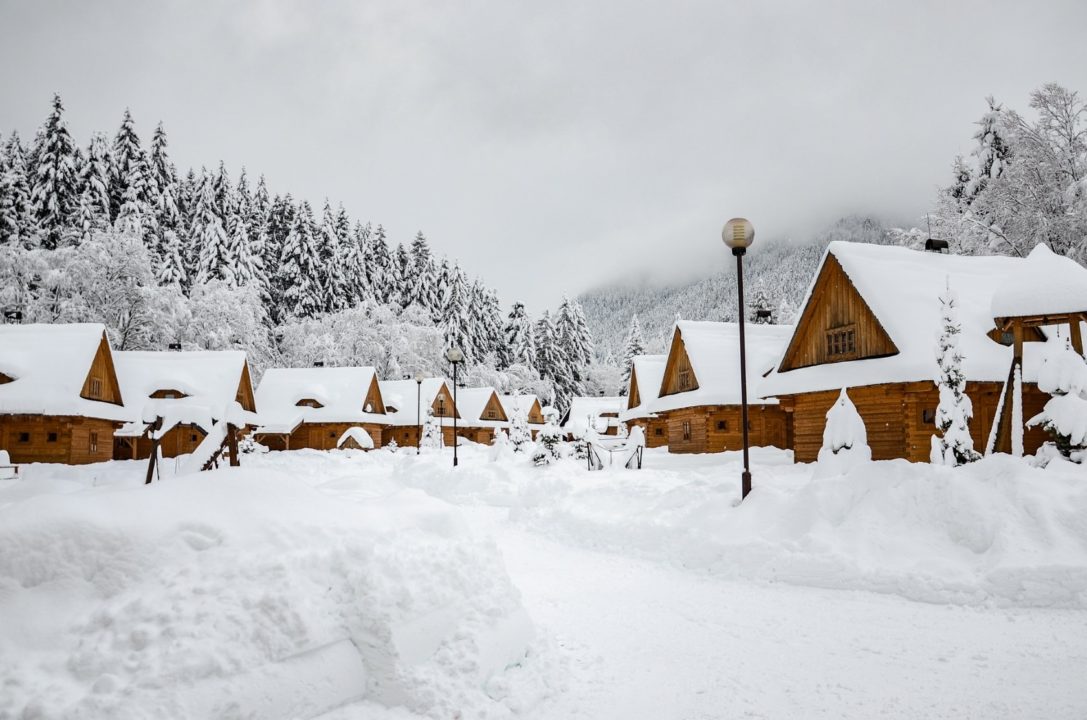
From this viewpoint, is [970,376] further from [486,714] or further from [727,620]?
[486,714]

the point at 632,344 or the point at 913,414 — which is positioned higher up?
the point at 632,344

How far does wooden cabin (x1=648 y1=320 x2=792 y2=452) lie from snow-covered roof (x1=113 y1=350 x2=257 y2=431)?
967 inches

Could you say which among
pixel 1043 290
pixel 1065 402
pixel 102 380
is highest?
pixel 1043 290

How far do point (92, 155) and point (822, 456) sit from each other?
58069 mm

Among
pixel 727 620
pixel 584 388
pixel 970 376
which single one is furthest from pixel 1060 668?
pixel 584 388

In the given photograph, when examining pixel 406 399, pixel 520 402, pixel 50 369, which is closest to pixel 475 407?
pixel 520 402

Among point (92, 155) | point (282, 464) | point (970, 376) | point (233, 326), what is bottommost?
point (282, 464)

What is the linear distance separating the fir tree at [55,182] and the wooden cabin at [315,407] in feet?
62.6

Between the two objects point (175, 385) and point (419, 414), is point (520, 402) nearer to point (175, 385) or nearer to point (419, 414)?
point (419, 414)

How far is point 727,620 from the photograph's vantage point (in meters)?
6.68

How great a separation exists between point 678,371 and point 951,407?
20.2 m

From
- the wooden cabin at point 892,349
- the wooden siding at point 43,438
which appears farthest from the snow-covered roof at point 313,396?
the wooden cabin at point 892,349

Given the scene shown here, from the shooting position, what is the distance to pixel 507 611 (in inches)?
213

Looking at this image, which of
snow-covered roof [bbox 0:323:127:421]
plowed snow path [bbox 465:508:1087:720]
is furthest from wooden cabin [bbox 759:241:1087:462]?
snow-covered roof [bbox 0:323:127:421]
